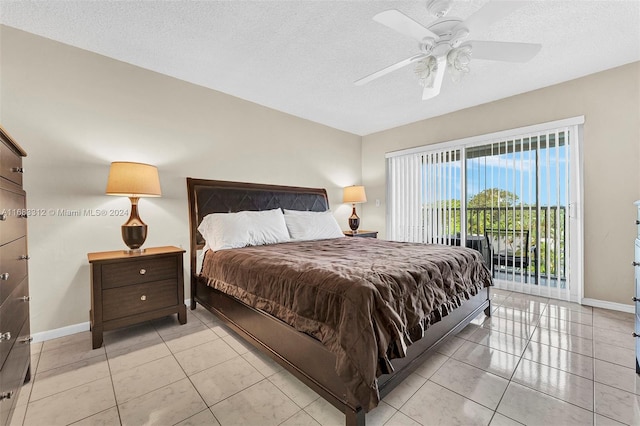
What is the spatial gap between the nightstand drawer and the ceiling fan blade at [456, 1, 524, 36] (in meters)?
3.13

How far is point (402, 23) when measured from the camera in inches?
67.5

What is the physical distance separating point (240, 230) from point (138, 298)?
42.1 inches

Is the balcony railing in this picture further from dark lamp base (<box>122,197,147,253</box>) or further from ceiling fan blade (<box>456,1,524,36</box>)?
dark lamp base (<box>122,197,147,253</box>)

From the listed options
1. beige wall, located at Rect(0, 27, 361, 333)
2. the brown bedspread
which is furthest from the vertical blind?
beige wall, located at Rect(0, 27, 361, 333)

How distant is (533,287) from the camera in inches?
138

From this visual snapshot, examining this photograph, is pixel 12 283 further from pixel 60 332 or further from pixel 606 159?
pixel 606 159

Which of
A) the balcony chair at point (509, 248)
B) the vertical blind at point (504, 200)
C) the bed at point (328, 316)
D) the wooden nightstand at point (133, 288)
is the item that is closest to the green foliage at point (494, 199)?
the vertical blind at point (504, 200)

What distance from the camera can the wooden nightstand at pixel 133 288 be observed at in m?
2.20

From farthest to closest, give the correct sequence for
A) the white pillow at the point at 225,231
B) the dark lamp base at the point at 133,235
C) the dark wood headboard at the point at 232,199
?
the dark wood headboard at the point at 232,199
the white pillow at the point at 225,231
the dark lamp base at the point at 133,235

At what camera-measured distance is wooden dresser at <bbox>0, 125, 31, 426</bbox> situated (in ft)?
4.05

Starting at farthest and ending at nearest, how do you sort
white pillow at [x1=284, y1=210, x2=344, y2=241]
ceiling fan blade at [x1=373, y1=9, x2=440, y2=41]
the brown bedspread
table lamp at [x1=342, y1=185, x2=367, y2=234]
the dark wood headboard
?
table lamp at [x1=342, y1=185, x2=367, y2=234]
white pillow at [x1=284, y1=210, x2=344, y2=241]
the dark wood headboard
ceiling fan blade at [x1=373, y1=9, x2=440, y2=41]
the brown bedspread

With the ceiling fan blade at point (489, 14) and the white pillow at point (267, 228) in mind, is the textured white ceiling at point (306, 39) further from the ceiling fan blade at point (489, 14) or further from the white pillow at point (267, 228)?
the white pillow at point (267, 228)

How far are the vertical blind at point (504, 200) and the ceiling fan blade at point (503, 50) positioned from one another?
1.92 m

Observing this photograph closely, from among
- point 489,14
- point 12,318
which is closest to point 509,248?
point 489,14
